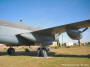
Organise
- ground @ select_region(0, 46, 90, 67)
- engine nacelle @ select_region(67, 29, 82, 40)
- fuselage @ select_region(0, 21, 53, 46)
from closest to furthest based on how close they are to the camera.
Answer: ground @ select_region(0, 46, 90, 67) → fuselage @ select_region(0, 21, 53, 46) → engine nacelle @ select_region(67, 29, 82, 40)

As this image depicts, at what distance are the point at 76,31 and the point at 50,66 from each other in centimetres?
783

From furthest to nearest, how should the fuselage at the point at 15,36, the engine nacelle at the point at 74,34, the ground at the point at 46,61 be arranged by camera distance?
the engine nacelle at the point at 74,34
the fuselage at the point at 15,36
the ground at the point at 46,61

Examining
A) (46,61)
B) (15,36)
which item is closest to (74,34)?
(46,61)

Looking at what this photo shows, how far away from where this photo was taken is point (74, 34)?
45.8ft

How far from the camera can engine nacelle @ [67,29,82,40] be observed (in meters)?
13.7

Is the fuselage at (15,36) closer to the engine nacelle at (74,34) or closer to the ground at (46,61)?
the ground at (46,61)

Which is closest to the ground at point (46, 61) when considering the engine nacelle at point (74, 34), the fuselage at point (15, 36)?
the fuselage at point (15, 36)

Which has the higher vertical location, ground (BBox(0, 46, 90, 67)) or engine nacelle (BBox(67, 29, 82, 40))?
engine nacelle (BBox(67, 29, 82, 40))

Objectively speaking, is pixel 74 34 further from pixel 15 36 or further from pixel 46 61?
pixel 15 36

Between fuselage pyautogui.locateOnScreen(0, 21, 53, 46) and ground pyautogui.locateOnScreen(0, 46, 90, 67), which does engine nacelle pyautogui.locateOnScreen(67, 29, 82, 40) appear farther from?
fuselage pyautogui.locateOnScreen(0, 21, 53, 46)

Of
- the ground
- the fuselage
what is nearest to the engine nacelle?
the ground

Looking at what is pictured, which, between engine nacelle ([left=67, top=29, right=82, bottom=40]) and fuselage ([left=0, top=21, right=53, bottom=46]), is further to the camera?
engine nacelle ([left=67, top=29, right=82, bottom=40])

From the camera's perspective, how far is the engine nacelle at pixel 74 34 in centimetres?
1374

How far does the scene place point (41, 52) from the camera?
13445mm
